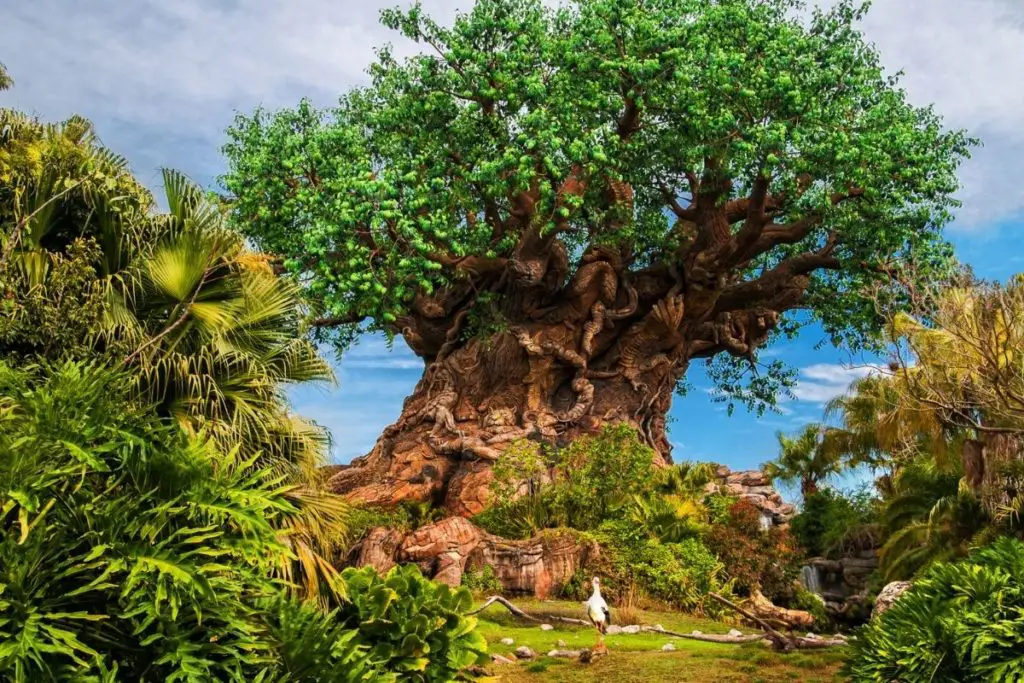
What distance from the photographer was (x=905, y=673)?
26.0 feet

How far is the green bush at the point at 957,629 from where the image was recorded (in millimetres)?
7535

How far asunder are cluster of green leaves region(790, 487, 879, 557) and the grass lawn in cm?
995

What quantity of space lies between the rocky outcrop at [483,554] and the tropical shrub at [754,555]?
9.86 ft

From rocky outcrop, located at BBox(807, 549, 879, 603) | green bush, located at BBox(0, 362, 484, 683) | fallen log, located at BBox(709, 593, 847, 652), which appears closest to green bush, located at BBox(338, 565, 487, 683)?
green bush, located at BBox(0, 362, 484, 683)

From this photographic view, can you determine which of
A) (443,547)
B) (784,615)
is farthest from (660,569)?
(443,547)

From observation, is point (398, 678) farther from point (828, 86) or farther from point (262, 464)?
point (828, 86)

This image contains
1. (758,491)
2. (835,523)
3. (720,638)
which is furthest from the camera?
(758,491)

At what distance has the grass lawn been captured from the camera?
35.6 ft

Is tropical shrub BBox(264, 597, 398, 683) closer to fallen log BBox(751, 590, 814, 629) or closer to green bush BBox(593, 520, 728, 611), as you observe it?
green bush BBox(593, 520, 728, 611)

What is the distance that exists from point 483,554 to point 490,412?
7269 millimetres

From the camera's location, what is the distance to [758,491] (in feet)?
92.2

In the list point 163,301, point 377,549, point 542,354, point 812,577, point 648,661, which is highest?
point 542,354

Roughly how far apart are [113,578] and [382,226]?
526 inches

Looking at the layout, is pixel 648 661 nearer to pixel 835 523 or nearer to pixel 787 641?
pixel 787 641
